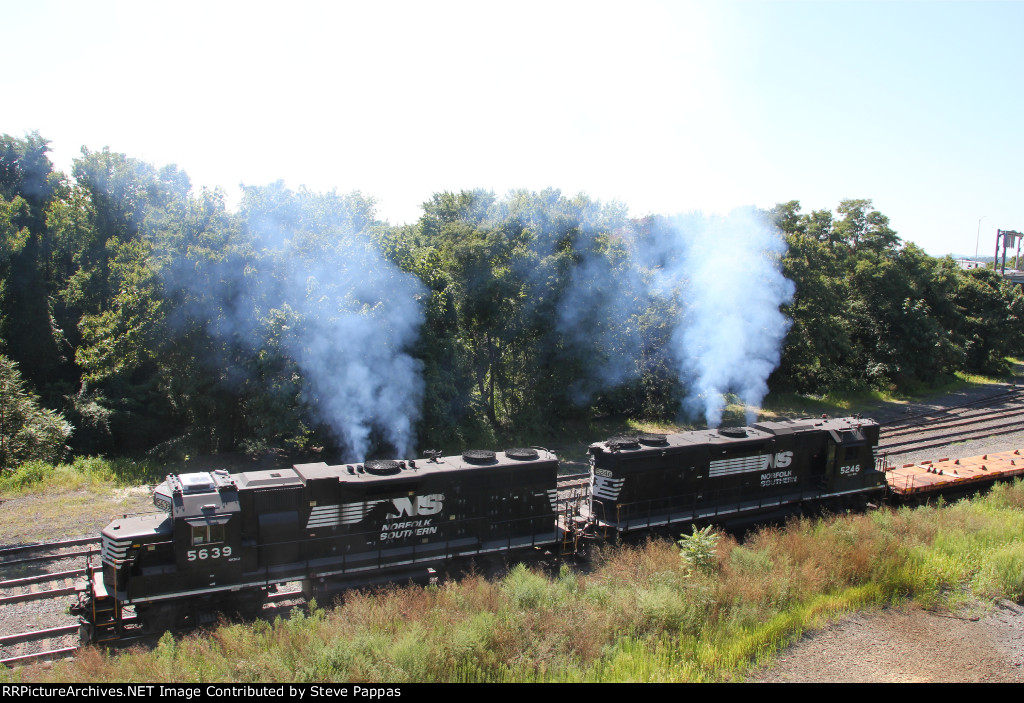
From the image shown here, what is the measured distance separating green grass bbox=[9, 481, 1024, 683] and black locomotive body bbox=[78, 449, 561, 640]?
97 centimetres

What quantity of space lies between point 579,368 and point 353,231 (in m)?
12.4

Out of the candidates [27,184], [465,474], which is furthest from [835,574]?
[27,184]

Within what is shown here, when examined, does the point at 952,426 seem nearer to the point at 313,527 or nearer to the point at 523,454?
the point at 523,454

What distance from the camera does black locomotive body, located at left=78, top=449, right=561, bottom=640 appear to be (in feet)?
38.3

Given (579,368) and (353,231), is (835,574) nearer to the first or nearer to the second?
(579,368)

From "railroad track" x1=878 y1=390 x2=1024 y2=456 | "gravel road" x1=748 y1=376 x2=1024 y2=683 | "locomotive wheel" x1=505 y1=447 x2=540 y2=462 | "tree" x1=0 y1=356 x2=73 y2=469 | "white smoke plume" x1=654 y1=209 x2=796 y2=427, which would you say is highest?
"white smoke plume" x1=654 y1=209 x2=796 y2=427

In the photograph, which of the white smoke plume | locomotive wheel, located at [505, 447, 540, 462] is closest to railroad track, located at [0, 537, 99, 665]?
locomotive wheel, located at [505, 447, 540, 462]

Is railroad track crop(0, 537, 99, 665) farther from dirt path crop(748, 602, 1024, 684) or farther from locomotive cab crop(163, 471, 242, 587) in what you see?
dirt path crop(748, 602, 1024, 684)

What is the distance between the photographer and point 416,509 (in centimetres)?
1420

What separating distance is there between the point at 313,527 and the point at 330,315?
32.0 feet

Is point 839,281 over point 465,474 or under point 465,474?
over

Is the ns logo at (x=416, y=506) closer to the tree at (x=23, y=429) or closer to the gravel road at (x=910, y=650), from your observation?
the gravel road at (x=910, y=650)

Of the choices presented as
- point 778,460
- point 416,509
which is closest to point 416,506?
point 416,509

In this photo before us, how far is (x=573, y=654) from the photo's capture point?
442 inches
